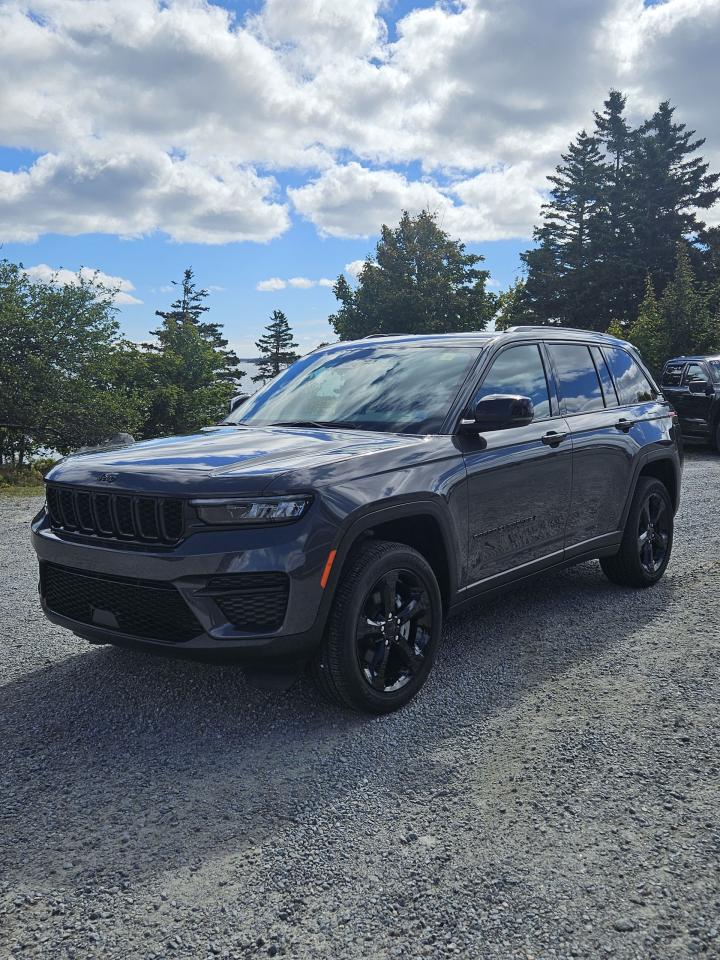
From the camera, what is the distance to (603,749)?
11.6 ft

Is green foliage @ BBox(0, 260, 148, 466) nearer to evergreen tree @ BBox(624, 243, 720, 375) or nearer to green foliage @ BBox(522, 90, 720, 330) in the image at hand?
evergreen tree @ BBox(624, 243, 720, 375)

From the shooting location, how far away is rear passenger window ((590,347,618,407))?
19.1 feet

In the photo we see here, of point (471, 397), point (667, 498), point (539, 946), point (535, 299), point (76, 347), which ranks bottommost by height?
point (539, 946)

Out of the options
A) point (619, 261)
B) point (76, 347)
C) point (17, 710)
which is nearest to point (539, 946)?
point (17, 710)

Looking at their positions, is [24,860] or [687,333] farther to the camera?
[687,333]

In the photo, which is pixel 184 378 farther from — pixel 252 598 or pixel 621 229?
pixel 252 598

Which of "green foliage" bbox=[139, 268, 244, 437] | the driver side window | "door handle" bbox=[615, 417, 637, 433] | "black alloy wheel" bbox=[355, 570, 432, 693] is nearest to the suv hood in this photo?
"black alloy wheel" bbox=[355, 570, 432, 693]

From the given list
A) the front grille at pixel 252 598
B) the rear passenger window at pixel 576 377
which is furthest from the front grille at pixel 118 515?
the rear passenger window at pixel 576 377

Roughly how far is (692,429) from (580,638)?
1148 centimetres

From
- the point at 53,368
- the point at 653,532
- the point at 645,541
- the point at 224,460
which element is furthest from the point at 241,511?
the point at 53,368

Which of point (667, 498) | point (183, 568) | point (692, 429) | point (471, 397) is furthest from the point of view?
point (692, 429)

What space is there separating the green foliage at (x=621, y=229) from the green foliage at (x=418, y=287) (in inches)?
209

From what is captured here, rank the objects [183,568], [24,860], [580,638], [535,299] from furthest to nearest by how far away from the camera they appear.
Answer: [535,299] → [580,638] → [183,568] → [24,860]

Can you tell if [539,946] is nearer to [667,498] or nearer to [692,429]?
[667,498]
